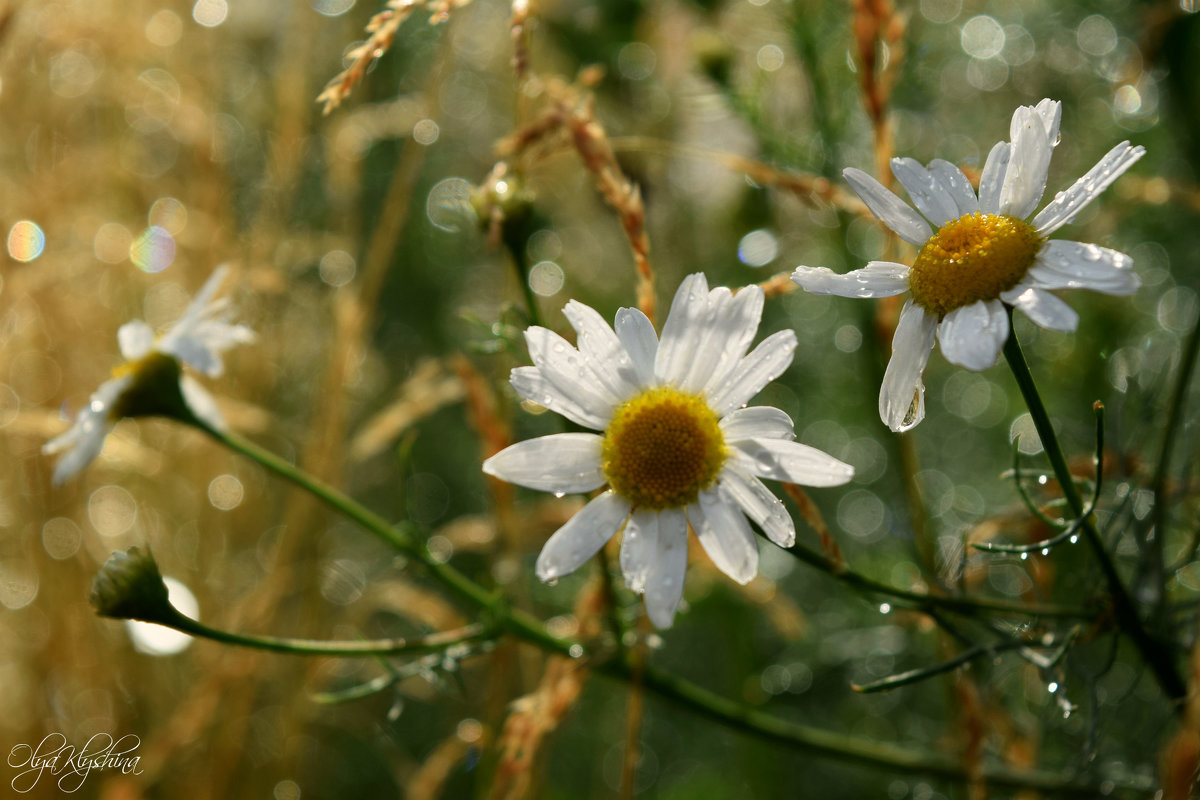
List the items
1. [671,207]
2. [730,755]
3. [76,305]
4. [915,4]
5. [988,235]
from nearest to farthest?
[988,235], [76,305], [730,755], [671,207], [915,4]

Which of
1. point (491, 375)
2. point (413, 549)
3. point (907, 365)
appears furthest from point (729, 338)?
point (491, 375)

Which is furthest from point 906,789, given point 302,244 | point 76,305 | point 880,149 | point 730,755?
point 76,305

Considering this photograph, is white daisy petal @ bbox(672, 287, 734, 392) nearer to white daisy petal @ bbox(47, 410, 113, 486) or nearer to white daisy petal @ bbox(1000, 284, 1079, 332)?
white daisy petal @ bbox(1000, 284, 1079, 332)

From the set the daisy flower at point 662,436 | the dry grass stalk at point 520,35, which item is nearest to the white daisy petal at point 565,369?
the daisy flower at point 662,436

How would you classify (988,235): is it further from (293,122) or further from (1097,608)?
(293,122)

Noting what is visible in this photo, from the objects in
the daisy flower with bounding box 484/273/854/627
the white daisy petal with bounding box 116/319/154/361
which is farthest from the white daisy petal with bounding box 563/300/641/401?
the white daisy petal with bounding box 116/319/154/361

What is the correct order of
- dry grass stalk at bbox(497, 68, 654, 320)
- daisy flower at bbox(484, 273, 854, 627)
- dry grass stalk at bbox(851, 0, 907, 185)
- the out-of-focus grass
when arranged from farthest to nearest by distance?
the out-of-focus grass
dry grass stalk at bbox(851, 0, 907, 185)
dry grass stalk at bbox(497, 68, 654, 320)
daisy flower at bbox(484, 273, 854, 627)

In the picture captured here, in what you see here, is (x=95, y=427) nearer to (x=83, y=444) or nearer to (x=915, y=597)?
(x=83, y=444)

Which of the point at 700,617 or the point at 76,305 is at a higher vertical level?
the point at 76,305
